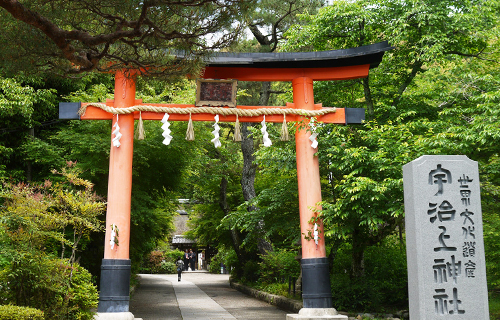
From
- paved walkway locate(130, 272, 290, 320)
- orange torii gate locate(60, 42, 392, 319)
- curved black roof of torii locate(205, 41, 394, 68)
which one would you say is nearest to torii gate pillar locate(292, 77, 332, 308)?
orange torii gate locate(60, 42, 392, 319)

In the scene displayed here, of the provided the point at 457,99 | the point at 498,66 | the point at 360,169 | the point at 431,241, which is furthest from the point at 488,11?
the point at 431,241

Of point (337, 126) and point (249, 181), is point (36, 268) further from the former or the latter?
point (249, 181)

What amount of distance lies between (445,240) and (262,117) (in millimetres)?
5499

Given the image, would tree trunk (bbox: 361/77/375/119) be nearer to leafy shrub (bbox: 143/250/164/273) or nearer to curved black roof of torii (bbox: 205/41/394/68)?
curved black roof of torii (bbox: 205/41/394/68)

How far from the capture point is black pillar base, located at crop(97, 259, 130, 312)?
8.77 metres

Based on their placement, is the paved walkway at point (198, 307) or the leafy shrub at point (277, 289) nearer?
the paved walkway at point (198, 307)

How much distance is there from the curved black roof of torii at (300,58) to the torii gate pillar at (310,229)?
0.91 meters

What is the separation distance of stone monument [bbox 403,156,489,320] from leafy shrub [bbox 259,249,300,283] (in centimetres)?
768

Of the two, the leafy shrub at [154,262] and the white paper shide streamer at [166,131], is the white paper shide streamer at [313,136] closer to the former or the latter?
the white paper shide streamer at [166,131]

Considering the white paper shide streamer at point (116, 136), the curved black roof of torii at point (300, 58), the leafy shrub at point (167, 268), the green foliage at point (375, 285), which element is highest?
the curved black roof of torii at point (300, 58)

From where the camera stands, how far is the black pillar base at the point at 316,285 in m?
9.32

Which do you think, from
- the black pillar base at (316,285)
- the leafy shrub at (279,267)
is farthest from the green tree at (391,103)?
the leafy shrub at (279,267)

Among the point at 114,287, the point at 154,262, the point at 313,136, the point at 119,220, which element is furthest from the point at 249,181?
the point at 154,262

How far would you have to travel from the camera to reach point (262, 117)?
10.3 meters
